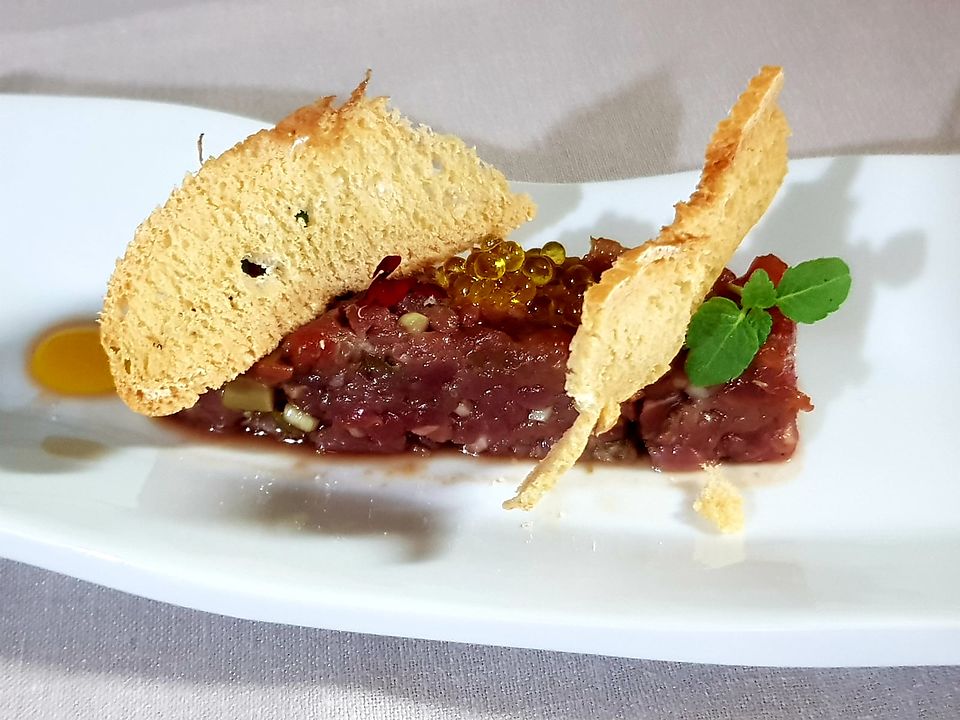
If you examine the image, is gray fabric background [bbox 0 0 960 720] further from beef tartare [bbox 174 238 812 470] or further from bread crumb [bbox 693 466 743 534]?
bread crumb [bbox 693 466 743 534]

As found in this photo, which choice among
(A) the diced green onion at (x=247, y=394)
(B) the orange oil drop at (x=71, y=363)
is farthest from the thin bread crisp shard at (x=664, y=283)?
(B) the orange oil drop at (x=71, y=363)

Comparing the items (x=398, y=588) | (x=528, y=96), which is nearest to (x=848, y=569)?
(x=398, y=588)

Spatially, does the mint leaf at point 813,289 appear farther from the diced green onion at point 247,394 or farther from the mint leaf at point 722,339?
the diced green onion at point 247,394

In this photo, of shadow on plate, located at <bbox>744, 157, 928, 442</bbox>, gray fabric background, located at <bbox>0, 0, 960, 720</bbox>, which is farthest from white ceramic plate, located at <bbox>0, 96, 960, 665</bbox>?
gray fabric background, located at <bbox>0, 0, 960, 720</bbox>

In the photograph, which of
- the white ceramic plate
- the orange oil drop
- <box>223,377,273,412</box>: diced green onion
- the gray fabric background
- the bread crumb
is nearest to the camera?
the white ceramic plate

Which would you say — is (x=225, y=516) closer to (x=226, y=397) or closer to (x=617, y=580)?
(x=226, y=397)

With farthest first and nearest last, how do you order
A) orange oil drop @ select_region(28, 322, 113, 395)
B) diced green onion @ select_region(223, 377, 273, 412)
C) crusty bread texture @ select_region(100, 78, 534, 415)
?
orange oil drop @ select_region(28, 322, 113, 395) → diced green onion @ select_region(223, 377, 273, 412) → crusty bread texture @ select_region(100, 78, 534, 415)

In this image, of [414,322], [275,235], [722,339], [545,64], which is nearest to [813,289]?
[722,339]
